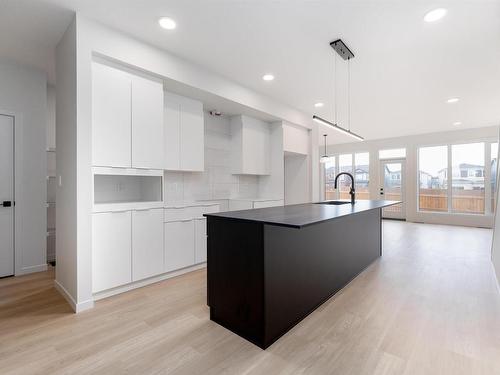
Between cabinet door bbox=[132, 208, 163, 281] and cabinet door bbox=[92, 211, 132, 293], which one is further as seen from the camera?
cabinet door bbox=[132, 208, 163, 281]

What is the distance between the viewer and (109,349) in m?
1.88

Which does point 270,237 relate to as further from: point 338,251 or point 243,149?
point 243,149

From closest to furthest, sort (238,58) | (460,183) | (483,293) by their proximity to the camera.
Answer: (483,293) → (238,58) → (460,183)

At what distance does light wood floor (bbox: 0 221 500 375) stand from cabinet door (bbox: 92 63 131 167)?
1.50 metres

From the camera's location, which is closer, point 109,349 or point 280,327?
point 109,349

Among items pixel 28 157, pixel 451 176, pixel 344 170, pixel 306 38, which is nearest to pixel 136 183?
pixel 28 157

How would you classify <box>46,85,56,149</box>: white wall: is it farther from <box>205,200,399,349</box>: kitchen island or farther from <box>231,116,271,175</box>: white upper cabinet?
<box>205,200,399,349</box>: kitchen island

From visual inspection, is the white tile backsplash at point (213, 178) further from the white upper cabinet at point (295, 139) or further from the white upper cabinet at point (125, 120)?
the white upper cabinet at point (295, 139)

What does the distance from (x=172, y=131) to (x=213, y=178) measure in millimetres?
1197

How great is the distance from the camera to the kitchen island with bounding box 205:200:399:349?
1885 millimetres

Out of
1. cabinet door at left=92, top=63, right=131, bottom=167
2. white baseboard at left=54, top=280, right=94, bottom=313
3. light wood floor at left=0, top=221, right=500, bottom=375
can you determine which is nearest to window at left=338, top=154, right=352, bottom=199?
light wood floor at left=0, top=221, right=500, bottom=375

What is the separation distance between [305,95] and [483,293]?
144 inches

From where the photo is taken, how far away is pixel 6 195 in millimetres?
3385

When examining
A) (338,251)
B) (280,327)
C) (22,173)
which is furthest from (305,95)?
(22,173)
